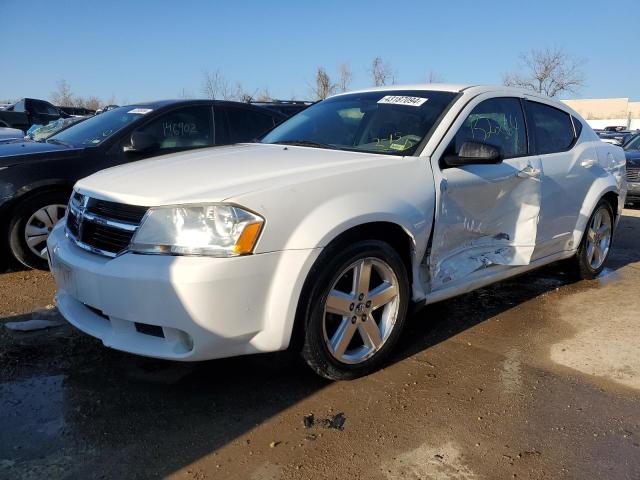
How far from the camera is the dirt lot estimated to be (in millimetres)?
2287

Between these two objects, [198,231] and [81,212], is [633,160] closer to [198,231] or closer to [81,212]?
[198,231]

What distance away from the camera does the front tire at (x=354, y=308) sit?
270 cm

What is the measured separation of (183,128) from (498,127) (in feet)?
10.3

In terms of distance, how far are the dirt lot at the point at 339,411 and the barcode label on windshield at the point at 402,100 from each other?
1545mm

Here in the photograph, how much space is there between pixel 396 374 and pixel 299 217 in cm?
114

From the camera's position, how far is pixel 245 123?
234 inches

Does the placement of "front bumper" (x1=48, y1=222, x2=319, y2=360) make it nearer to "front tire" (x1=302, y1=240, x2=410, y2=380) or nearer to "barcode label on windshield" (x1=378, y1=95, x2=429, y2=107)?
"front tire" (x1=302, y1=240, x2=410, y2=380)

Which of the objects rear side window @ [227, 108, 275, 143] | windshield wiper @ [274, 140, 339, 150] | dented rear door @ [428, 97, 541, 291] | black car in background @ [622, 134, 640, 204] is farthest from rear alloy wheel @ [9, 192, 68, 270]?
black car in background @ [622, 134, 640, 204]

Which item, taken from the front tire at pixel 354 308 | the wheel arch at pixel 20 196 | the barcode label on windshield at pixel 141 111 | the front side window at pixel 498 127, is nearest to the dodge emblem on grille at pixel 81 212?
the front tire at pixel 354 308

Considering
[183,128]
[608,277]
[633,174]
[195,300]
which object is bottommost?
[608,277]

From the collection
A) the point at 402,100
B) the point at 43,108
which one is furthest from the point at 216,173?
the point at 43,108

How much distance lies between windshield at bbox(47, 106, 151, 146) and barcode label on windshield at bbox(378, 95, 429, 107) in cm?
263

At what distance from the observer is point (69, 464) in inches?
88.1

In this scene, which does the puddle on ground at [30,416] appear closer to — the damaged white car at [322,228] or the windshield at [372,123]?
the damaged white car at [322,228]
